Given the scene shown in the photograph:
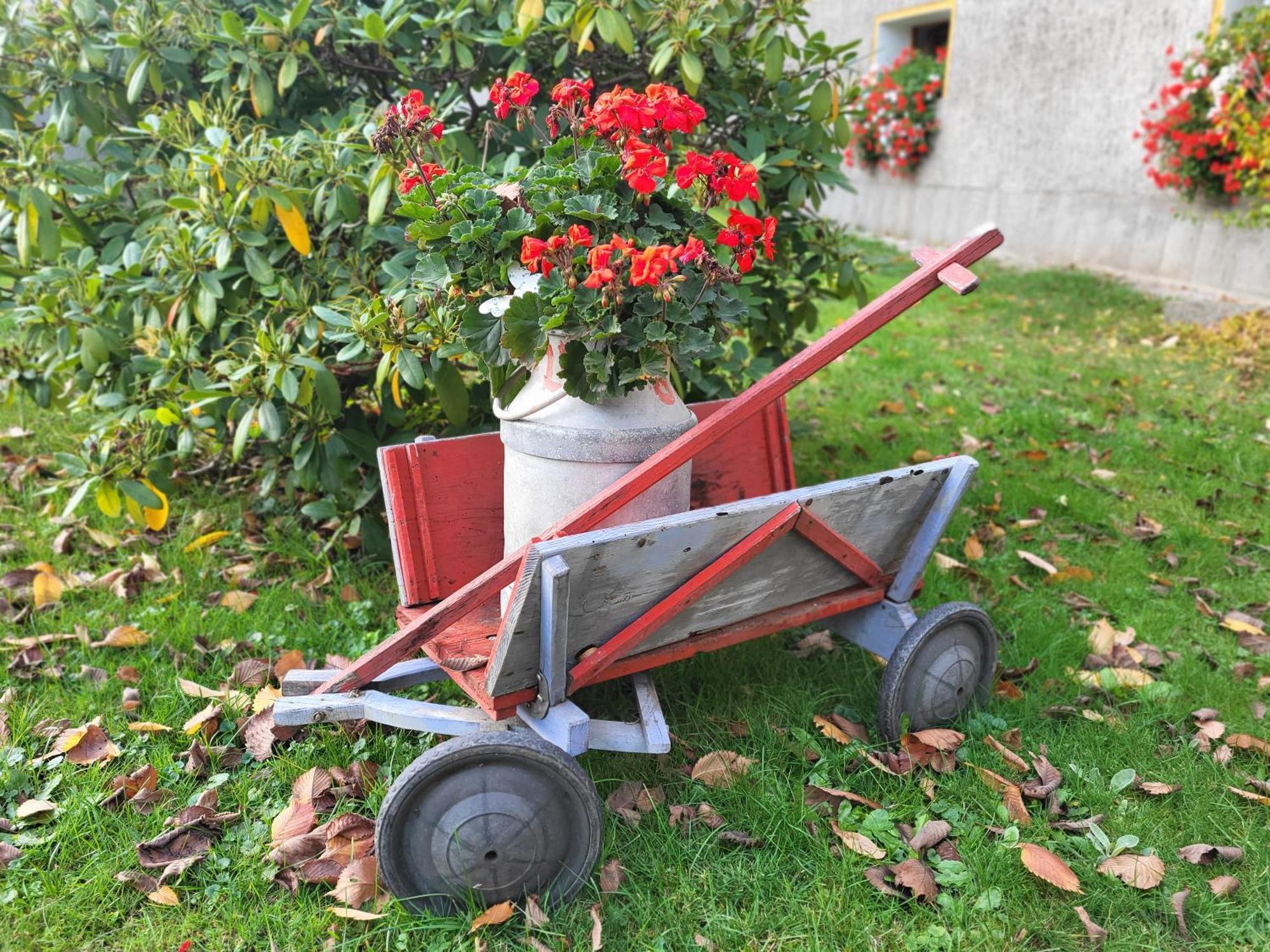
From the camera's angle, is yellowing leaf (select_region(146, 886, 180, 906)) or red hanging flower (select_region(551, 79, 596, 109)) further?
red hanging flower (select_region(551, 79, 596, 109))

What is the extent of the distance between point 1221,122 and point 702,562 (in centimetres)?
626

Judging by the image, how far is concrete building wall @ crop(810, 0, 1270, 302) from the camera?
718 centimetres

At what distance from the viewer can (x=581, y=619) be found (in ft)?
6.13

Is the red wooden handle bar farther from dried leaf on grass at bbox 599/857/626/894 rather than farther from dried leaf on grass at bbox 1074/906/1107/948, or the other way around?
dried leaf on grass at bbox 1074/906/1107/948

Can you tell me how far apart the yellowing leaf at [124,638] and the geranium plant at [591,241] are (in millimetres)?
1384

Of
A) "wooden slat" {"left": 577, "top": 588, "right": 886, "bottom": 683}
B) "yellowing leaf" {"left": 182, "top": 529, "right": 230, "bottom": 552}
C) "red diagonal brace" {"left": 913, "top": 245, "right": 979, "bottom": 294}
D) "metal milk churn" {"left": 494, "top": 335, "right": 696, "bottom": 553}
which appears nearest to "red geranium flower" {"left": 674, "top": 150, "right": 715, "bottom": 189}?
"metal milk churn" {"left": 494, "top": 335, "right": 696, "bottom": 553}

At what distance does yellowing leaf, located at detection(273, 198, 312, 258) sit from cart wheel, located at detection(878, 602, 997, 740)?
1908mm

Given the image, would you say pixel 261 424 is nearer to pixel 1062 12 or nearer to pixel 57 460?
pixel 57 460

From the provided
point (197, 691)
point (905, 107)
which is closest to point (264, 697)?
point (197, 691)

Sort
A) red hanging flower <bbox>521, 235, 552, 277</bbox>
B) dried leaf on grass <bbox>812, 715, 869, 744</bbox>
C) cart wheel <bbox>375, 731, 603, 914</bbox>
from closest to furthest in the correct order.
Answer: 1. cart wheel <bbox>375, 731, 603, 914</bbox>
2. red hanging flower <bbox>521, 235, 552, 277</bbox>
3. dried leaf on grass <bbox>812, 715, 869, 744</bbox>

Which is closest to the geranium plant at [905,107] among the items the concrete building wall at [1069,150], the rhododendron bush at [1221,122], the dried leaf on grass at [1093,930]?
the concrete building wall at [1069,150]

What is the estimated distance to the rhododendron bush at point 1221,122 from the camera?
6.18 meters

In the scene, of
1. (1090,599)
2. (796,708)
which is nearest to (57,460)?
(796,708)

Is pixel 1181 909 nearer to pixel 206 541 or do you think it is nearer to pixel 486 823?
pixel 486 823
